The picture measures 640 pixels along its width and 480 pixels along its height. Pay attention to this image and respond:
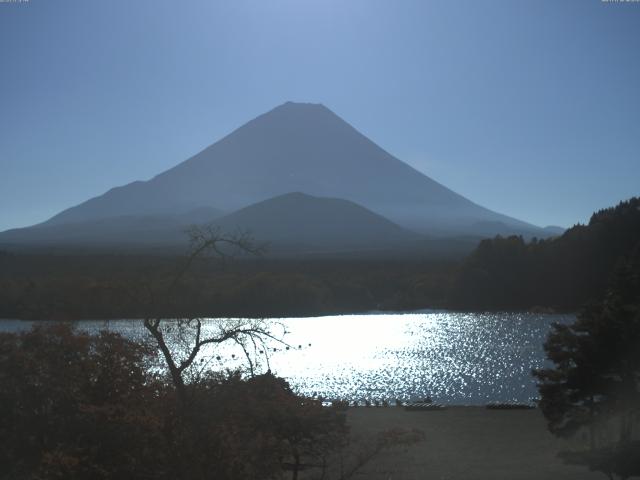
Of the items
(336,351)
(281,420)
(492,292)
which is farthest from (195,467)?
(492,292)

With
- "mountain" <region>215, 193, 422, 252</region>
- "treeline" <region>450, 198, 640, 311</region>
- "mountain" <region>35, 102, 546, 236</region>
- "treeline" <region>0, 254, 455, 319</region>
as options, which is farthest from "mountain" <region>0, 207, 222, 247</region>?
"treeline" <region>450, 198, 640, 311</region>

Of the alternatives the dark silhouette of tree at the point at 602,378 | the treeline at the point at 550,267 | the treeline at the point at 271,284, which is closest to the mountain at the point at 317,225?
the treeline at the point at 271,284

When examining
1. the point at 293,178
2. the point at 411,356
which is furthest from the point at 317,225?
the point at 411,356

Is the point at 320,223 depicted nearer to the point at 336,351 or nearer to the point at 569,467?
the point at 336,351

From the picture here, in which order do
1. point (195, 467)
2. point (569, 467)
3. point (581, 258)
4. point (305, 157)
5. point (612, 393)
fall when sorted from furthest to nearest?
1. point (305, 157)
2. point (581, 258)
3. point (569, 467)
4. point (612, 393)
5. point (195, 467)

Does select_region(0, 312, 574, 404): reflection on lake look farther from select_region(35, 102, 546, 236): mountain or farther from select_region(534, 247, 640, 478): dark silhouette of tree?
select_region(35, 102, 546, 236): mountain

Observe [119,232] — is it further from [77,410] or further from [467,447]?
[77,410]
